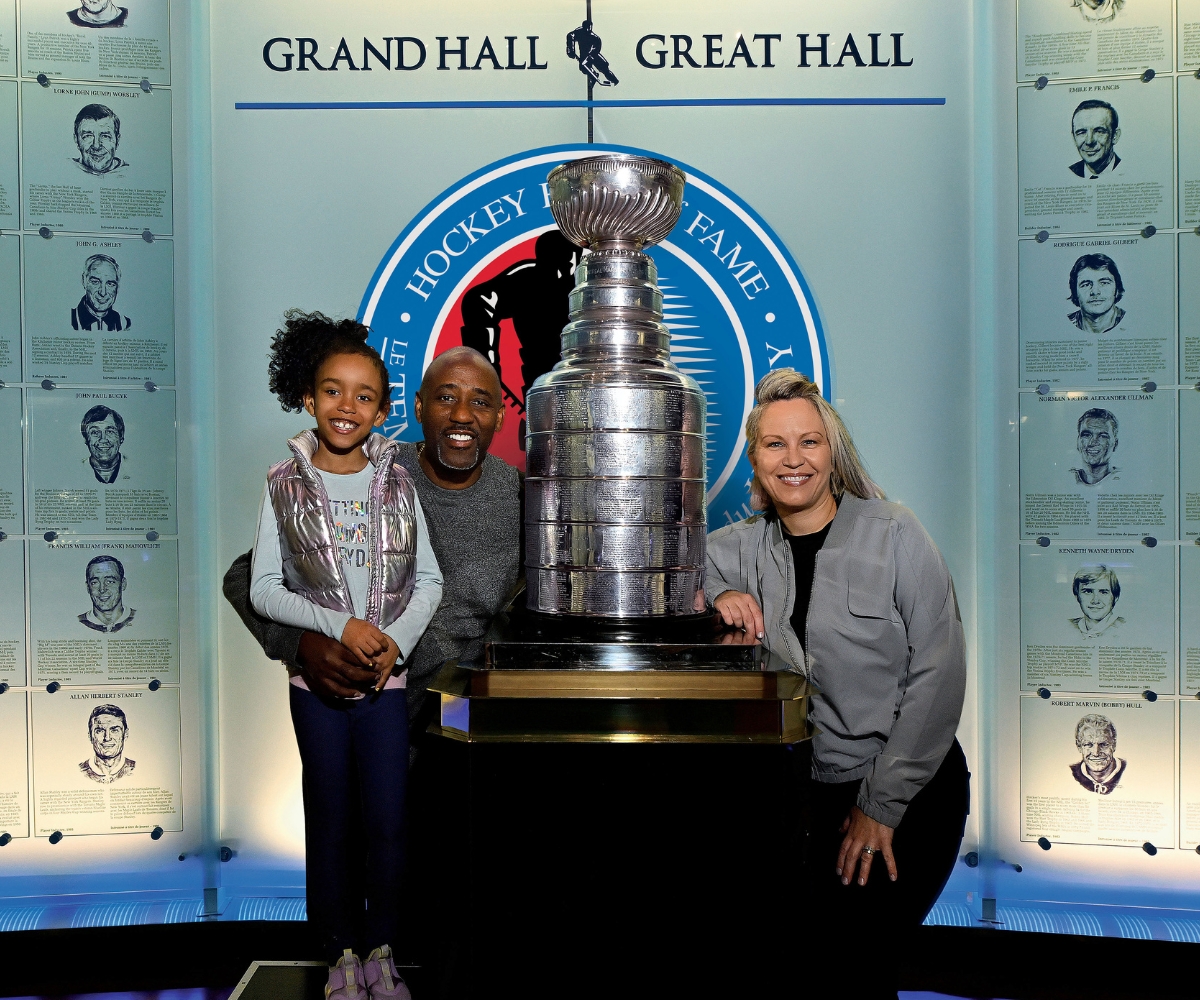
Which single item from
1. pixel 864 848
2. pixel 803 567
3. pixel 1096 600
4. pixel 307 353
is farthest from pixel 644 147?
pixel 864 848

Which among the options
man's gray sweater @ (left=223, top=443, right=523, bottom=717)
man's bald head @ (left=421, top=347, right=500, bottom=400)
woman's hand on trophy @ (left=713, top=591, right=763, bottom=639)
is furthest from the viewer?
man's bald head @ (left=421, top=347, right=500, bottom=400)

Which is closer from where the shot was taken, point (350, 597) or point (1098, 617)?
point (350, 597)

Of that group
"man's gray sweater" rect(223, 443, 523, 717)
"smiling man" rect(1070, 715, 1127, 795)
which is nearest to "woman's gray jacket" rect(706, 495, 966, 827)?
"man's gray sweater" rect(223, 443, 523, 717)

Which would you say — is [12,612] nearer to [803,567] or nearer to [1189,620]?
[803,567]

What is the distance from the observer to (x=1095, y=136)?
2.73 metres

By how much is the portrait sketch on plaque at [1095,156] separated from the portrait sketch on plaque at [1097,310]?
0.22 feet

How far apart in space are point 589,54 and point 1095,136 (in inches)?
60.1

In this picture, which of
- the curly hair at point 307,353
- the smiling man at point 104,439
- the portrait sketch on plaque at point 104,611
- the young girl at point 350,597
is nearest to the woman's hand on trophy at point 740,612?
the young girl at point 350,597

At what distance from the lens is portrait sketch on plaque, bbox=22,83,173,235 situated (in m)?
2.78

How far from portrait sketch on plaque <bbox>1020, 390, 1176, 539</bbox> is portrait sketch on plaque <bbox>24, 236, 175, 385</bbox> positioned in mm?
2640

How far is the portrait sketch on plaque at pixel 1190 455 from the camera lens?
8.82 feet

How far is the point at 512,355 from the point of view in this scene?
291 cm

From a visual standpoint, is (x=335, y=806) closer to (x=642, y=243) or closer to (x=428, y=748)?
(x=428, y=748)

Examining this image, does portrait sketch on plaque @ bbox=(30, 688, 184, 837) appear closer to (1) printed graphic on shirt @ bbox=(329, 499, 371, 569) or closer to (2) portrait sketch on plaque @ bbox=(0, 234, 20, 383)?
(2) portrait sketch on plaque @ bbox=(0, 234, 20, 383)
